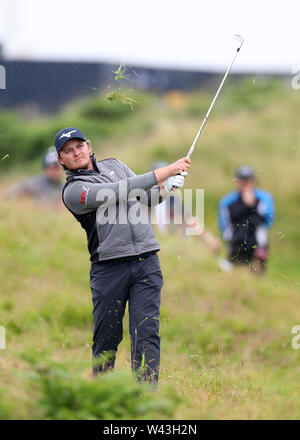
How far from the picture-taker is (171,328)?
29.3 ft

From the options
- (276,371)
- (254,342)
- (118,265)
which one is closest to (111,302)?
(118,265)

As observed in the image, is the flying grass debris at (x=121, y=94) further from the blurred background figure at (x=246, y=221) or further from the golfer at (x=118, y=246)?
the blurred background figure at (x=246, y=221)

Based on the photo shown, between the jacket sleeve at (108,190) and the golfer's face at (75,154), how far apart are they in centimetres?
21

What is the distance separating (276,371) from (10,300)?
11.5 ft

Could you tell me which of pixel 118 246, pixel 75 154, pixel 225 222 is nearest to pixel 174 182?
pixel 118 246

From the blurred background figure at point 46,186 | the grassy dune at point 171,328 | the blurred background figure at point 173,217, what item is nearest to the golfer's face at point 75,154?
the grassy dune at point 171,328

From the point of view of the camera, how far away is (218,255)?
38.8 feet

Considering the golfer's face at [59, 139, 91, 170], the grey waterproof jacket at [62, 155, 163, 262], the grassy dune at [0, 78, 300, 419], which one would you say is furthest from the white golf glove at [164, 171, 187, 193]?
the grassy dune at [0, 78, 300, 419]

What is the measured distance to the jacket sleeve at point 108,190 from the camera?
18.9 ft

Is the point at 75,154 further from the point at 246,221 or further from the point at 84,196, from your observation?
the point at 246,221

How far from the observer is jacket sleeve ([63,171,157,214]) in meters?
5.76

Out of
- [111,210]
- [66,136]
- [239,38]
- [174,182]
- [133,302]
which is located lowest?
[133,302]

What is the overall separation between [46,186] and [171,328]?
15.7 ft
